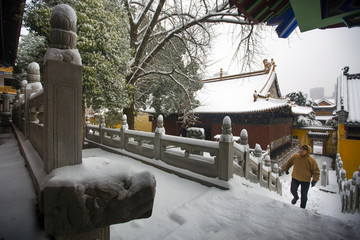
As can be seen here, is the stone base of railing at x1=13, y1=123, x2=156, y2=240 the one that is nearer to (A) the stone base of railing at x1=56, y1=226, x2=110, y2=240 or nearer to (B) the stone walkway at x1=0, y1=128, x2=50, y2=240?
(A) the stone base of railing at x1=56, y1=226, x2=110, y2=240

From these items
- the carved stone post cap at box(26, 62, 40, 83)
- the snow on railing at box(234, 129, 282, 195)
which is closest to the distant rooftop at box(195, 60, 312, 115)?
the snow on railing at box(234, 129, 282, 195)

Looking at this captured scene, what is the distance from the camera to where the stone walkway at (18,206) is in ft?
4.87

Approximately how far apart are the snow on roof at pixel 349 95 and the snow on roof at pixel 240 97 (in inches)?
132

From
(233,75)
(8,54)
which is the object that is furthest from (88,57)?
(233,75)

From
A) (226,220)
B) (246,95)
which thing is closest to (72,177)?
(226,220)

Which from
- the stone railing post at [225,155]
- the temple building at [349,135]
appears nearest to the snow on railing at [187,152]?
the stone railing post at [225,155]

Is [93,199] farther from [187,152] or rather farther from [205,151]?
[187,152]

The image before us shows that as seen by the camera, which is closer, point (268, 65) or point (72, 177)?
point (72, 177)

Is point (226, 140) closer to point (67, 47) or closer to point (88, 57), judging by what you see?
point (67, 47)

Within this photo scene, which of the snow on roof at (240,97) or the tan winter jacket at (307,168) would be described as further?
the snow on roof at (240,97)

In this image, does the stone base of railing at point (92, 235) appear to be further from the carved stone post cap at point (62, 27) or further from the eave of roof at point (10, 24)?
the eave of roof at point (10, 24)

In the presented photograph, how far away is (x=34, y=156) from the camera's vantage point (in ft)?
8.30

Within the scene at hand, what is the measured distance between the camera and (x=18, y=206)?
1.85 metres

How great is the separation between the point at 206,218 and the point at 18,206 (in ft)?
7.48
